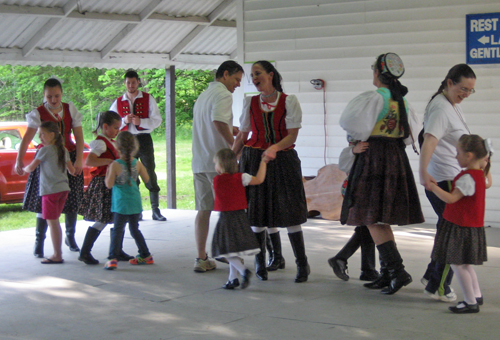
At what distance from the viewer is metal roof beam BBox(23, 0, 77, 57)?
7.88 m

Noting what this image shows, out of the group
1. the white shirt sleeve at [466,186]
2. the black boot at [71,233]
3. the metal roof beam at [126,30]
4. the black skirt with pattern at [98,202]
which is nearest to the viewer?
the white shirt sleeve at [466,186]

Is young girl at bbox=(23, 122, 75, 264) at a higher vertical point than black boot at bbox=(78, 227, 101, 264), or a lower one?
higher

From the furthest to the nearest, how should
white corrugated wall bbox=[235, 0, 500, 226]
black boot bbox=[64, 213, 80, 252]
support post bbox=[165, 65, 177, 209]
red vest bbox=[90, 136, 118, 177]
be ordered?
support post bbox=[165, 65, 177, 209]
white corrugated wall bbox=[235, 0, 500, 226]
black boot bbox=[64, 213, 80, 252]
red vest bbox=[90, 136, 118, 177]

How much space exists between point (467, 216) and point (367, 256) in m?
1.09

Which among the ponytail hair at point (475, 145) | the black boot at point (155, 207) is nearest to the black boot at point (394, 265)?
the ponytail hair at point (475, 145)

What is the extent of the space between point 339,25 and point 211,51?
9.41 ft

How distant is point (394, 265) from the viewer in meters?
4.32

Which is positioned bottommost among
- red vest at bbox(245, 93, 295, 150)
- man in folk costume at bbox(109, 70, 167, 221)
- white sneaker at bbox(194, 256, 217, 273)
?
white sneaker at bbox(194, 256, 217, 273)

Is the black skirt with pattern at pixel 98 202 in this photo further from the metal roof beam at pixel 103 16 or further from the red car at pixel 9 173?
the red car at pixel 9 173

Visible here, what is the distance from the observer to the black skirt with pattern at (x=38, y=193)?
585 cm

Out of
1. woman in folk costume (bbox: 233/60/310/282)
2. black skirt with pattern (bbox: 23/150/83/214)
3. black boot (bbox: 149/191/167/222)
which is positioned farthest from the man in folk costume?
woman in folk costume (bbox: 233/60/310/282)

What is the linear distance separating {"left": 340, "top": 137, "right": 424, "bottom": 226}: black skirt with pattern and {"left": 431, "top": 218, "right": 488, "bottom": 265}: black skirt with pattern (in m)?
0.41

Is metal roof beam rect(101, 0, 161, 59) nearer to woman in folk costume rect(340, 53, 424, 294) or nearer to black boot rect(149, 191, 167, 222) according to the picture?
black boot rect(149, 191, 167, 222)

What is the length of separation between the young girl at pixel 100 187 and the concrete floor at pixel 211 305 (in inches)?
8.9
